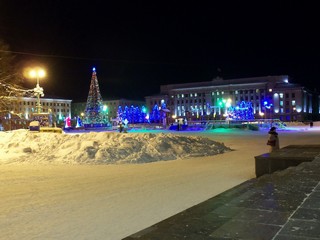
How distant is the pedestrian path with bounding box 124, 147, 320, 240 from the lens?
12.9 ft

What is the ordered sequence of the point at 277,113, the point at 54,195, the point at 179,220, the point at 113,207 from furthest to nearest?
the point at 277,113 → the point at 54,195 → the point at 113,207 → the point at 179,220

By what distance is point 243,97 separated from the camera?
125m

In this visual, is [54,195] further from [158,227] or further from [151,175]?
[158,227]

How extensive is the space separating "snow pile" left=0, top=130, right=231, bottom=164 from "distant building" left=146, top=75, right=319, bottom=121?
90.0 metres

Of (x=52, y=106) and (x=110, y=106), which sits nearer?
(x=52, y=106)

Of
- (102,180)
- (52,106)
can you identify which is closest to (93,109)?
(102,180)

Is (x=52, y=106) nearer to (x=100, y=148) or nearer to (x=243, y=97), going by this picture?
(x=243, y=97)

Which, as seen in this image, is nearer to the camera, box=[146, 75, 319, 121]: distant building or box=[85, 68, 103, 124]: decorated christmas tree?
box=[85, 68, 103, 124]: decorated christmas tree

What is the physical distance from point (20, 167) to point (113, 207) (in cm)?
814

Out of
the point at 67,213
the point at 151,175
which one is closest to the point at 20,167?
the point at 151,175

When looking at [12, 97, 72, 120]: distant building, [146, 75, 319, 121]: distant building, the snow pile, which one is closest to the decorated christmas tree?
the snow pile

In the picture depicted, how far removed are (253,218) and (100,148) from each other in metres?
12.2

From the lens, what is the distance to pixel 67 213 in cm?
694

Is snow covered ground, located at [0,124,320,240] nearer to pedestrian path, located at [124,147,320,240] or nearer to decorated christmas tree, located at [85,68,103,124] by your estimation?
pedestrian path, located at [124,147,320,240]
